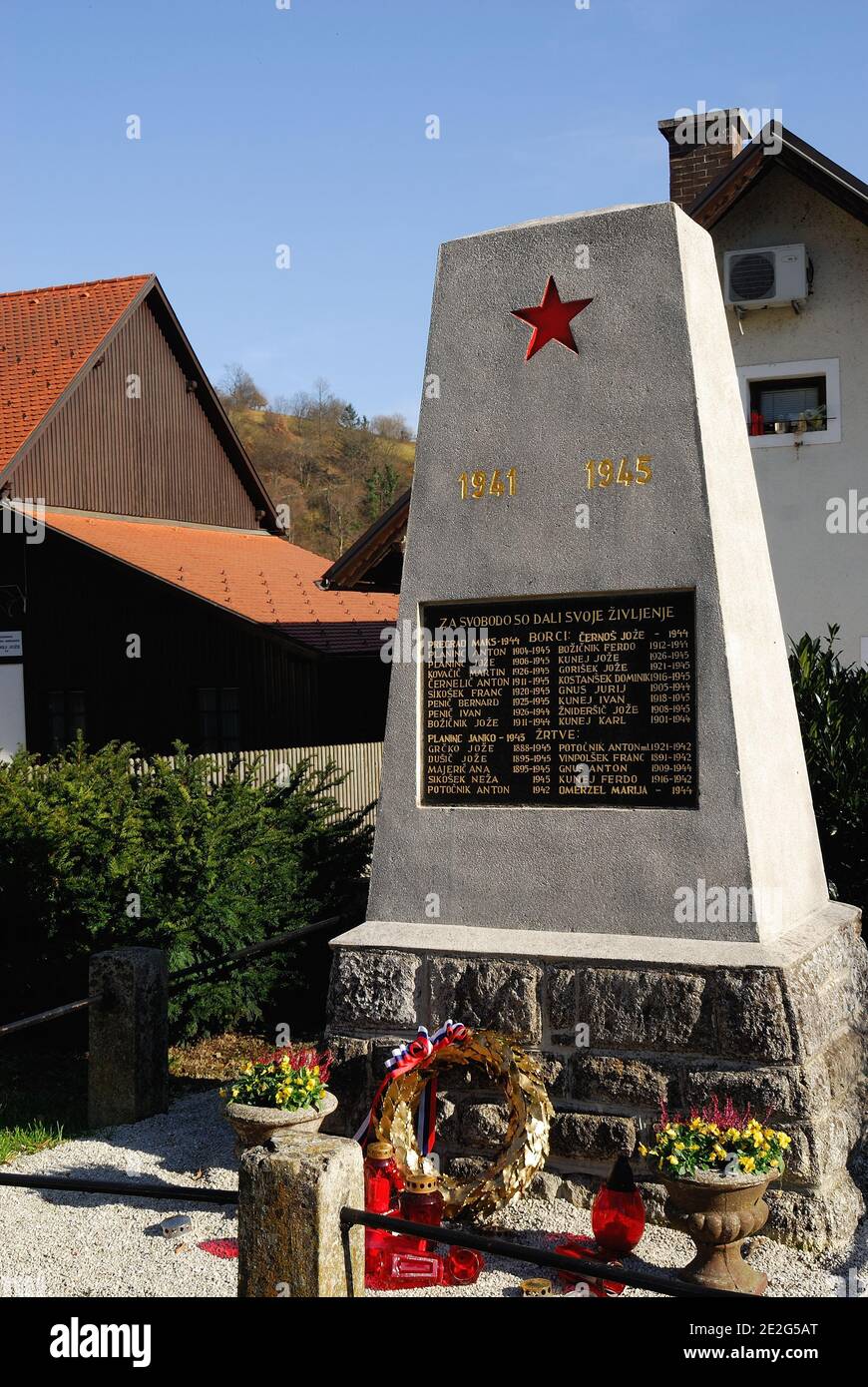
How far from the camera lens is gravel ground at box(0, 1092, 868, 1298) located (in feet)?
15.5

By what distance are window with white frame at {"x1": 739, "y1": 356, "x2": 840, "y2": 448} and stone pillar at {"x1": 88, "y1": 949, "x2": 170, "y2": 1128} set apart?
27.8 ft

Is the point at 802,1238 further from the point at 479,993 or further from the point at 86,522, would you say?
the point at 86,522

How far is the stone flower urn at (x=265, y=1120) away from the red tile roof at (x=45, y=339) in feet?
57.7

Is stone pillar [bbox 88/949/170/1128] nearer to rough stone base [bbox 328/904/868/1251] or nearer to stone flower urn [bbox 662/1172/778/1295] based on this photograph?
rough stone base [bbox 328/904/868/1251]

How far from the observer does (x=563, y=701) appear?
567 centimetres

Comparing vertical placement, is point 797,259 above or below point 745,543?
above

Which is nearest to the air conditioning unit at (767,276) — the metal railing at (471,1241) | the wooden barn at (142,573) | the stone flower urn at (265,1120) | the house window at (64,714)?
the wooden barn at (142,573)

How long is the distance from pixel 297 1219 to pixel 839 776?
4.36 metres

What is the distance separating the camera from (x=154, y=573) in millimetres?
17984

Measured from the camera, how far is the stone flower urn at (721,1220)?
14.9ft

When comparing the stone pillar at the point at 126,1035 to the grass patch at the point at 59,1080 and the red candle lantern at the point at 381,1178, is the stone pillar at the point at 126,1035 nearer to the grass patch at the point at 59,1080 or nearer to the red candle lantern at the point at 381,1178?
the grass patch at the point at 59,1080

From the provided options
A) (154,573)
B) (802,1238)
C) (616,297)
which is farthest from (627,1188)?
(154,573)

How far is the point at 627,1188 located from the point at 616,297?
346cm

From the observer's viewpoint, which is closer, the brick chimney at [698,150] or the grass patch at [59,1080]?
the grass patch at [59,1080]
